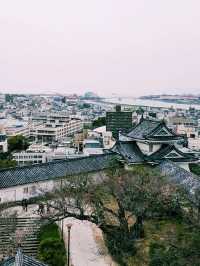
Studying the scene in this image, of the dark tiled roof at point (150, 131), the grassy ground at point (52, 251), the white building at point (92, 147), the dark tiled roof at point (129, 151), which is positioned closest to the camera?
the grassy ground at point (52, 251)

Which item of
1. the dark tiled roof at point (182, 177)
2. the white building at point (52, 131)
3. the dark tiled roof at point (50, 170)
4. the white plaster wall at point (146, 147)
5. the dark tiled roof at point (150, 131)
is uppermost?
the dark tiled roof at point (150, 131)

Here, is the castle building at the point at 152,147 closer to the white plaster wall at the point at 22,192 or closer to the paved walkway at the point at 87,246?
the white plaster wall at the point at 22,192

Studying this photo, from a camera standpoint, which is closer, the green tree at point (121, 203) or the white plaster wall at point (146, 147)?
the green tree at point (121, 203)

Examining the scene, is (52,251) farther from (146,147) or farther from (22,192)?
(146,147)

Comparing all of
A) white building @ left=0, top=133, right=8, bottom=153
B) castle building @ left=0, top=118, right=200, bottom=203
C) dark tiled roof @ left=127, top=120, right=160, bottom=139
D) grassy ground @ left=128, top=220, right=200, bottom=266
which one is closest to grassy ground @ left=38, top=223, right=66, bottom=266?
grassy ground @ left=128, top=220, right=200, bottom=266

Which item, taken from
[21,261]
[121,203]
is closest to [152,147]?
[121,203]

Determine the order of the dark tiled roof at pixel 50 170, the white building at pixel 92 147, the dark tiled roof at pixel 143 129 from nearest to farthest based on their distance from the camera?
1. the dark tiled roof at pixel 50 170
2. the dark tiled roof at pixel 143 129
3. the white building at pixel 92 147

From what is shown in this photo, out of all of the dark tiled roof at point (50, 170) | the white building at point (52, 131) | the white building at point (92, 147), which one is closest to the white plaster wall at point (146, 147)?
the dark tiled roof at point (50, 170)

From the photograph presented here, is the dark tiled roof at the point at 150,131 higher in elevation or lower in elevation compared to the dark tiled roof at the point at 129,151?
higher
